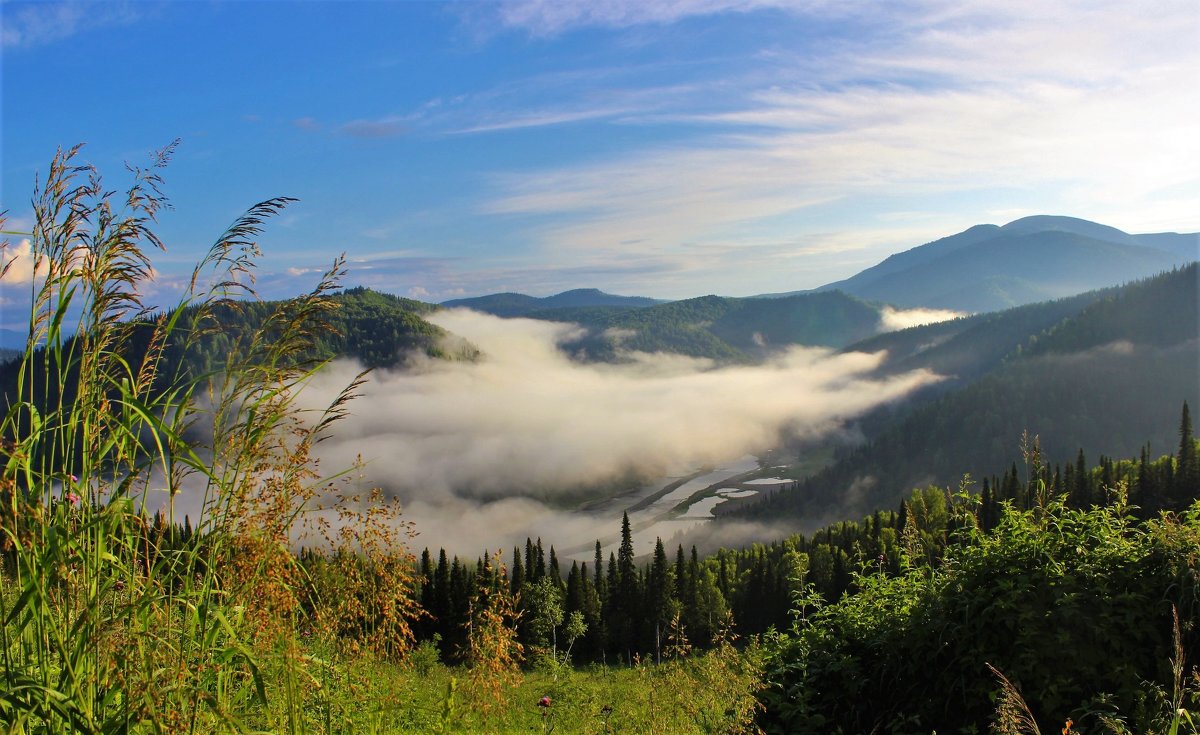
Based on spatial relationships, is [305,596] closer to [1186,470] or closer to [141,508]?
[141,508]

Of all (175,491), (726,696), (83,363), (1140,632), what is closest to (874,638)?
(726,696)

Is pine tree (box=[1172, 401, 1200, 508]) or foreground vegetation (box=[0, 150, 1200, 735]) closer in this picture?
foreground vegetation (box=[0, 150, 1200, 735])

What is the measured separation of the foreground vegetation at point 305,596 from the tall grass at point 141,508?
16 mm

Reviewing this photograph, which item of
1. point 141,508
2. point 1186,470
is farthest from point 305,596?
point 1186,470

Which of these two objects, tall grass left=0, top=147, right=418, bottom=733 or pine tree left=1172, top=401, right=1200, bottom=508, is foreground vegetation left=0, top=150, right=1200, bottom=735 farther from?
pine tree left=1172, top=401, right=1200, bottom=508

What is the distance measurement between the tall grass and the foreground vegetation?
16 millimetres

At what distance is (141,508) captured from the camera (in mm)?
2805

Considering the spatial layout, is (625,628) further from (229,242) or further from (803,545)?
(229,242)

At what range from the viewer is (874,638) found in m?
5.03

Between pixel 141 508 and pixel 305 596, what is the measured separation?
140 centimetres

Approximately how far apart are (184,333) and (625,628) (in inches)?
2885

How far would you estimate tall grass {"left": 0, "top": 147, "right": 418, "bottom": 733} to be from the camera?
2348 mm

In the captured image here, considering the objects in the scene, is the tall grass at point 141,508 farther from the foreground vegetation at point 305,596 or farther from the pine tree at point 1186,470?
the pine tree at point 1186,470

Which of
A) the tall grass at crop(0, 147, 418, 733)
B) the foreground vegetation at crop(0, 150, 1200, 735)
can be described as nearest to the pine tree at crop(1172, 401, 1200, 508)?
the foreground vegetation at crop(0, 150, 1200, 735)
